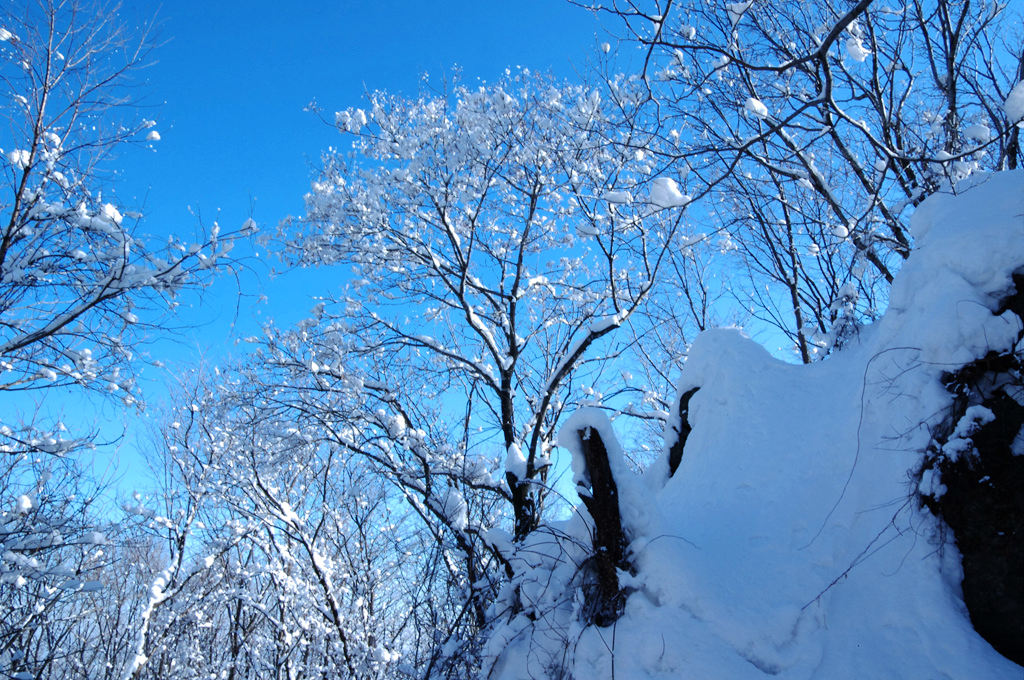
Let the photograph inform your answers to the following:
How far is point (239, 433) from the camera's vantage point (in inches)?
373

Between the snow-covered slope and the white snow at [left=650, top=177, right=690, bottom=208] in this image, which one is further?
the white snow at [left=650, top=177, right=690, bottom=208]

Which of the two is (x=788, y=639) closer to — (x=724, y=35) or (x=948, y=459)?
(x=948, y=459)

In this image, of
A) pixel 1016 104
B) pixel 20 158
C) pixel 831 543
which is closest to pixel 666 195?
pixel 1016 104

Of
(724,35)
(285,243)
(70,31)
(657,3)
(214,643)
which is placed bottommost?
(214,643)

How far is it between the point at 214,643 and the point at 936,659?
17.2 meters

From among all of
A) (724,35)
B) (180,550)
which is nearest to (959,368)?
(724,35)

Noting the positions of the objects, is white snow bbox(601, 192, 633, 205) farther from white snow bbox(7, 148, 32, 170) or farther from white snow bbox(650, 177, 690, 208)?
white snow bbox(7, 148, 32, 170)

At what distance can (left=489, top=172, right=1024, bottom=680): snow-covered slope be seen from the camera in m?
2.20

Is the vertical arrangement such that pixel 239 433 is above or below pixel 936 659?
above

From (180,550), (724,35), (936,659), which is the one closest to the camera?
(936,659)

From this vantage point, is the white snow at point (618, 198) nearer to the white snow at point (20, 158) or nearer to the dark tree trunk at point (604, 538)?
the dark tree trunk at point (604, 538)

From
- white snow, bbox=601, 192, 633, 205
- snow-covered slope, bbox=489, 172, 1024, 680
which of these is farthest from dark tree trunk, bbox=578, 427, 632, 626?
white snow, bbox=601, 192, 633, 205

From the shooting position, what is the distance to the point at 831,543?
2609mm

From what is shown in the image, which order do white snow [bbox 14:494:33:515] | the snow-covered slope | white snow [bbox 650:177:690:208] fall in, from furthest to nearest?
white snow [bbox 14:494:33:515], white snow [bbox 650:177:690:208], the snow-covered slope
